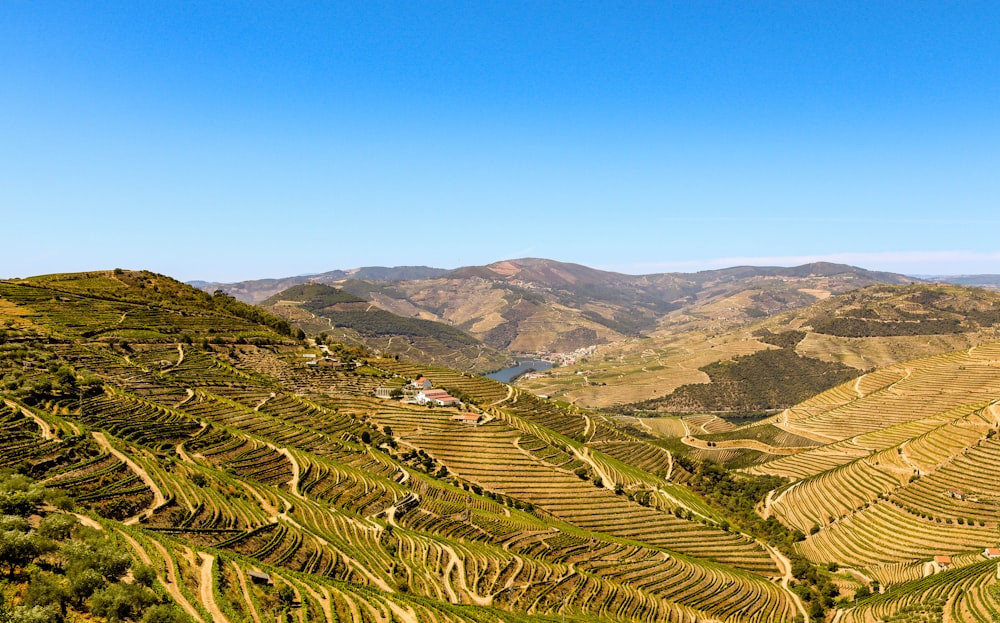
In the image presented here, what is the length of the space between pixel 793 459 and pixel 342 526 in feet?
346

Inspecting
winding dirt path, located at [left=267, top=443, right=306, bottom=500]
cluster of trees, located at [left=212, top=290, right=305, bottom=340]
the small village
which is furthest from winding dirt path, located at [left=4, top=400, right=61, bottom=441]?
cluster of trees, located at [left=212, top=290, right=305, bottom=340]

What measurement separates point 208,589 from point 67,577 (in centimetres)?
839

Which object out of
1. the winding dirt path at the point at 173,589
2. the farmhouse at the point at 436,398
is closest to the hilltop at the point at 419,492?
the winding dirt path at the point at 173,589

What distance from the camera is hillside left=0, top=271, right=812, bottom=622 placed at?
40656 millimetres

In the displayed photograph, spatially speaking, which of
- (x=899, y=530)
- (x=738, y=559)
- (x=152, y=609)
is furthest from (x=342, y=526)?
(x=899, y=530)

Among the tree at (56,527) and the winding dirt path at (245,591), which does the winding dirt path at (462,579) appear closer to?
the winding dirt path at (245,591)

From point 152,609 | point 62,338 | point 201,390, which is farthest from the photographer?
point 62,338

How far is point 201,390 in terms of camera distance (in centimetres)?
7756

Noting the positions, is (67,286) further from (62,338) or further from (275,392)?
(275,392)

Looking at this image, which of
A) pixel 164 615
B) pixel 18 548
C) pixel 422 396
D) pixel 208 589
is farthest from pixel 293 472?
pixel 422 396

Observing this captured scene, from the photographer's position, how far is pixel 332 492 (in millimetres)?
59344

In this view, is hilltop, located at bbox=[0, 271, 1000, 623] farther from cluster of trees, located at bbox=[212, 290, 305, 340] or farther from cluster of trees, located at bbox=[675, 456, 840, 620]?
cluster of trees, located at bbox=[212, 290, 305, 340]

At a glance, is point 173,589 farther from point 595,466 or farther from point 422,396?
point 595,466

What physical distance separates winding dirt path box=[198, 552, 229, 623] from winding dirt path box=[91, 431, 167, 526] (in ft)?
24.3
